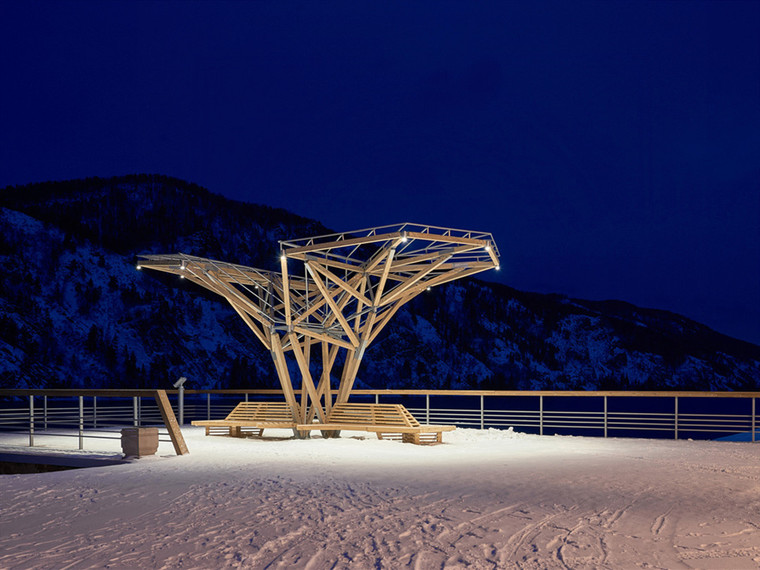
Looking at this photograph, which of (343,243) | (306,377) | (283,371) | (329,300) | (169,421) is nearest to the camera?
(169,421)

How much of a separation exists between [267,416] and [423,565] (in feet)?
43.6

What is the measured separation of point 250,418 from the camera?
18.0 m

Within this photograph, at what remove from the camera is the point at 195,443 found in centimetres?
1547

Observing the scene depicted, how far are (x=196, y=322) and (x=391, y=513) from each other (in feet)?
365

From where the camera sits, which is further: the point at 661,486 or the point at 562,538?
the point at 661,486

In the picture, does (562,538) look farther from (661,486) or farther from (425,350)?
(425,350)

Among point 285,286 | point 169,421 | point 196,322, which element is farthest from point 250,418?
point 196,322

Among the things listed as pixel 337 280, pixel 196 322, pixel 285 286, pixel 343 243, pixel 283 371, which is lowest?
pixel 283 371

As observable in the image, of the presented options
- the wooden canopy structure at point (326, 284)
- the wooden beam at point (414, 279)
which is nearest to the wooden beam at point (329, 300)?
the wooden canopy structure at point (326, 284)

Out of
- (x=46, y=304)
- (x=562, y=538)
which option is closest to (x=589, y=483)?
(x=562, y=538)

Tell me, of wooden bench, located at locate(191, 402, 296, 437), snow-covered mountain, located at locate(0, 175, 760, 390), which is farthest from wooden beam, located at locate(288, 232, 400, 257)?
snow-covered mountain, located at locate(0, 175, 760, 390)

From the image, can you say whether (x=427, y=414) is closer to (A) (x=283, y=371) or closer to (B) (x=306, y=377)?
(B) (x=306, y=377)

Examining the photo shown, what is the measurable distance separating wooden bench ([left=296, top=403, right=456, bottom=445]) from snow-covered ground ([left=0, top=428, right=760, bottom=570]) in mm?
2660

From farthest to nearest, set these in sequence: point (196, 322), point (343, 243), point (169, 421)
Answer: point (196, 322)
point (343, 243)
point (169, 421)
